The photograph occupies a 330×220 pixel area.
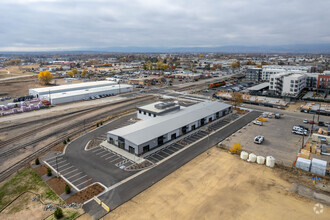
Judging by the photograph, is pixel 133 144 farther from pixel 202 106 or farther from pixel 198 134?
pixel 202 106

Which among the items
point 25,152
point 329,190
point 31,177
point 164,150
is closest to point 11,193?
point 31,177

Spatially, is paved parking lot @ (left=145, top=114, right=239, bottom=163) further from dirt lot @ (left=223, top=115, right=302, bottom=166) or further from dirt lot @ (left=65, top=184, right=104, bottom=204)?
dirt lot @ (left=65, top=184, right=104, bottom=204)

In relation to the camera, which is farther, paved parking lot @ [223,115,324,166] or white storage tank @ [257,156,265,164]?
paved parking lot @ [223,115,324,166]

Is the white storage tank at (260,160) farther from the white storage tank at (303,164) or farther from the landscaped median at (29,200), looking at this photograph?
the landscaped median at (29,200)

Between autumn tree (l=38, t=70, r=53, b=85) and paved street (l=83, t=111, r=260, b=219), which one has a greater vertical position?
autumn tree (l=38, t=70, r=53, b=85)

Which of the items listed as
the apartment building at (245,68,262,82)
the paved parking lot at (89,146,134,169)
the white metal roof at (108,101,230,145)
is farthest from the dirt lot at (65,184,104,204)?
the apartment building at (245,68,262,82)

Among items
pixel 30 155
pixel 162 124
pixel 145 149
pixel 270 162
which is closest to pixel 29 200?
pixel 30 155

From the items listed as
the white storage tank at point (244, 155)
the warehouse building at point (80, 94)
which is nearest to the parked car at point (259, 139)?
the white storage tank at point (244, 155)
